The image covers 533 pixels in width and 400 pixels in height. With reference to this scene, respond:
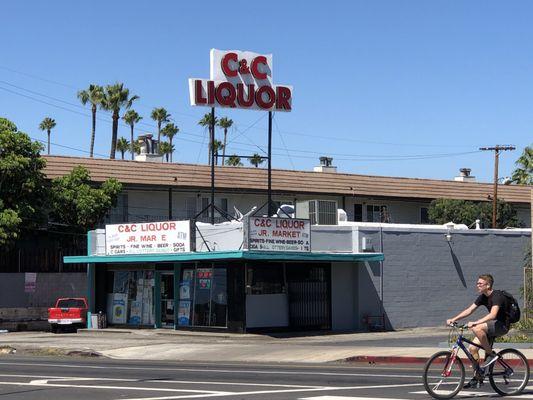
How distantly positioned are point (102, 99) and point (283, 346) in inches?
2438

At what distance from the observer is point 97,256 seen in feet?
119

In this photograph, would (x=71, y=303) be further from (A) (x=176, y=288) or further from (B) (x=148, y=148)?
(B) (x=148, y=148)

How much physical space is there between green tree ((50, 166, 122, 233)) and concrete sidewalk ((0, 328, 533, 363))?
1060 cm

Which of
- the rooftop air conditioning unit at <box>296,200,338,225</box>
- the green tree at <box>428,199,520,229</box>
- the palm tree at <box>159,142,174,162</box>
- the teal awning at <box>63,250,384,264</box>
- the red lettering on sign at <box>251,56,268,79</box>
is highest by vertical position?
the palm tree at <box>159,142,174,162</box>

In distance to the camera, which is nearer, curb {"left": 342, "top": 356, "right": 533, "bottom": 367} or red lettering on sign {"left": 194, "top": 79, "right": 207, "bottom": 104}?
curb {"left": 342, "top": 356, "right": 533, "bottom": 367}

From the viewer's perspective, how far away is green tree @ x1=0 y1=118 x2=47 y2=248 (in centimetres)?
4175

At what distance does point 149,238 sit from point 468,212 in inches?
990

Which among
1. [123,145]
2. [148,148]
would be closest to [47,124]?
[123,145]

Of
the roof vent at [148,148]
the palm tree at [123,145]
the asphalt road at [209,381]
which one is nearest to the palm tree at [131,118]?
the palm tree at [123,145]

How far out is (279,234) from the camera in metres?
31.8

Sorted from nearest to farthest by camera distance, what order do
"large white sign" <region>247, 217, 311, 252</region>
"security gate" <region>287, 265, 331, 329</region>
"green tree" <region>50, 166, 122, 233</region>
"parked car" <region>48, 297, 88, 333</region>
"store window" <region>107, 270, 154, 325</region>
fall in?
"large white sign" <region>247, 217, 311, 252</region> → "security gate" <region>287, 265, 331, 329</region> → "store window" <region>107, 270, 154, 325</region> → "parked car" <region>48, 297, 88, 333</region> → "green tree" <region>50, 166, 122, 233</region>

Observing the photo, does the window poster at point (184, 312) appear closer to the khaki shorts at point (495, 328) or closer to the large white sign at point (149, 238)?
the large white sign at point (149, 238)

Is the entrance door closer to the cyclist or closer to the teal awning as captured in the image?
the teal awning

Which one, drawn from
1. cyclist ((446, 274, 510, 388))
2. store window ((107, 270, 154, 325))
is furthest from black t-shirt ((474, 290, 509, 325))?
store window ((107, 270, 154, 325))
